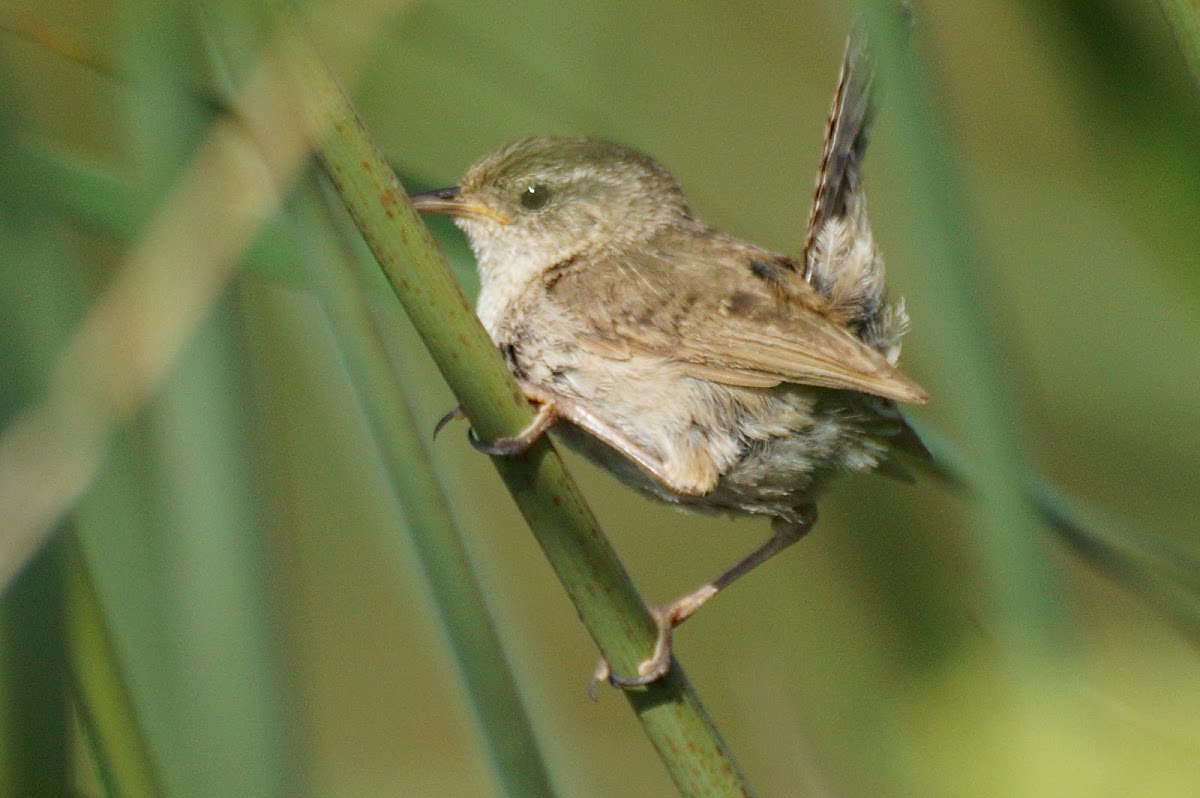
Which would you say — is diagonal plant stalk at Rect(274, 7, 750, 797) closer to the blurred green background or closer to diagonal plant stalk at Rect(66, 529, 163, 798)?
the blurred green background

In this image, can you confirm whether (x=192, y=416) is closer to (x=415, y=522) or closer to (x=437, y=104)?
(x=415, y=522)

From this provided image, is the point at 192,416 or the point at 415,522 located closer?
the point at 415,522

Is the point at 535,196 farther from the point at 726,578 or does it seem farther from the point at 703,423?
the point at 726,578

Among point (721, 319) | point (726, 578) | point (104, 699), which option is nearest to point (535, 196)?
point (721, 319)

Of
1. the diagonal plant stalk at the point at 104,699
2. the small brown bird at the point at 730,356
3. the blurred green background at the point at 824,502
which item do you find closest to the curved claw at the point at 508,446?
the blurred green background at the point at 824,502

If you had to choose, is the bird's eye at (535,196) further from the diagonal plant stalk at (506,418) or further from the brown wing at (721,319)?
the diagonal plant stalk at (506,418)

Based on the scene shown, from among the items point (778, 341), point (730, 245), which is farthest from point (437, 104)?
point (778, 341)
